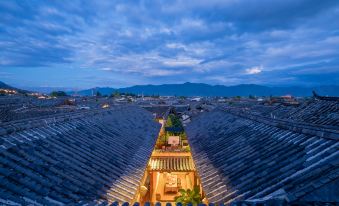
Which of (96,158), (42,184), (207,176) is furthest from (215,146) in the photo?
(42,184)

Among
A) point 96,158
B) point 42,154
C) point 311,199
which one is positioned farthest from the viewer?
point 96,158

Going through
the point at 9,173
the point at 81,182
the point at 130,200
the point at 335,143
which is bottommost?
the point at 130,200

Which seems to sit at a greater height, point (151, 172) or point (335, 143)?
point (335, 143)

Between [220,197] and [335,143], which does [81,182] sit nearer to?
[220,197]

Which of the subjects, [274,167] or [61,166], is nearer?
[274,167]

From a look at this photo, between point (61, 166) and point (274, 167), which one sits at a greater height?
point (274, 167)

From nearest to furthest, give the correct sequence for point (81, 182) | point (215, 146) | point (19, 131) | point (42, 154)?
point (81, 182) < point (42, 154) < point (19, 131) < point (215, 146)
